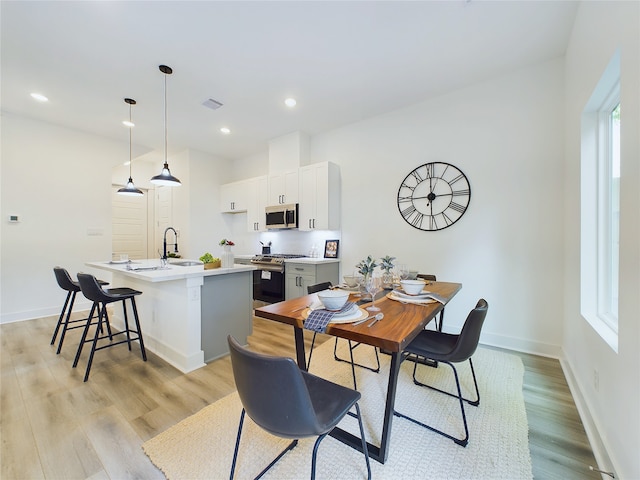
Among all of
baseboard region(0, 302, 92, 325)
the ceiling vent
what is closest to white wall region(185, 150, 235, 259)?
baseboard region(0, 302, 92, 325)

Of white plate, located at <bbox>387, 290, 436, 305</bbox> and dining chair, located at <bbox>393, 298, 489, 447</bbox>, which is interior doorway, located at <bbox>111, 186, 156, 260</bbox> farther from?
dining chair, located at <bbox>393, 298, 489, 447</bbox>

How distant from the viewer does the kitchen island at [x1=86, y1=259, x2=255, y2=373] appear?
2400mm

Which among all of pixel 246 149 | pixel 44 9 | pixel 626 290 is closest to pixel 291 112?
pixel 246 149

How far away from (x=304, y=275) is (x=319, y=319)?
2653 millimetres

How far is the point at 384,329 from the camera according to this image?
1234mm

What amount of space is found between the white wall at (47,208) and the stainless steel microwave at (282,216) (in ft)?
9.46

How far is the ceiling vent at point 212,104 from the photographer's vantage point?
3.39 m

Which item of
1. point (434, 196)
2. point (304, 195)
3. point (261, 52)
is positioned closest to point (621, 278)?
point (434, 196)

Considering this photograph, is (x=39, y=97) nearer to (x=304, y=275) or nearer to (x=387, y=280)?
(x=304, y=275)

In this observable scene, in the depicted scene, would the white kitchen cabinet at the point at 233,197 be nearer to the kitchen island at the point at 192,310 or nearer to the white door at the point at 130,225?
the white door at the point at 130,225

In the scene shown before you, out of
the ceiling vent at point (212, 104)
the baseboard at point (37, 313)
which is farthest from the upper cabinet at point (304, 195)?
the baseboard at point (37, 313)

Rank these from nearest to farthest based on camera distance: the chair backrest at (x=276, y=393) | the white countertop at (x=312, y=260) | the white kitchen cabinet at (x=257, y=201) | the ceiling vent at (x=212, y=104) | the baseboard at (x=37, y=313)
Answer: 1. the chair backrest at (x=276, y=393)
2. the ceiling vent at (x=212, y=104)
3. the baseboard at (x=37, y=313)
4. the white countertop at (x=312, y=260)
5. the white kitchen cabinet at (x=257, y=201)

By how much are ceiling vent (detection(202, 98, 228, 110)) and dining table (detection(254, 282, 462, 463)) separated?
3.02 meters

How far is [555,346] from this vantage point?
2631mm
